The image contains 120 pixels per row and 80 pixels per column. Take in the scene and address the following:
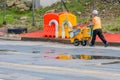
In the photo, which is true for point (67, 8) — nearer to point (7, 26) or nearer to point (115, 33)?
point (7, 26)

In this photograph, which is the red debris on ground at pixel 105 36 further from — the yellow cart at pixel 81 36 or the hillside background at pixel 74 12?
the hillside background at pixel 74 12

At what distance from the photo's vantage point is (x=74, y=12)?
34.7 meters

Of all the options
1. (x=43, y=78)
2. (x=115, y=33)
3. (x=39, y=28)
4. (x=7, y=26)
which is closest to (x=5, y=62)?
(x=43, y=78)

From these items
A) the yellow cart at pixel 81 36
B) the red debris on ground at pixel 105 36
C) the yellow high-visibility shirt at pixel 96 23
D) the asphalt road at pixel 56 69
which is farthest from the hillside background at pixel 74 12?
the asphalt road at pixel 56 69

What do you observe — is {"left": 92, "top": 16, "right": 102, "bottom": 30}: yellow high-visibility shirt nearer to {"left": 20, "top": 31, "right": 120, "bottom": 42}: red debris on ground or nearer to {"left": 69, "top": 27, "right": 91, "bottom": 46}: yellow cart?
{"left": 69, "top": 27, "right": 91, "bottom": 46}: yellow cart

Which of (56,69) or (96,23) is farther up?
(96,23)

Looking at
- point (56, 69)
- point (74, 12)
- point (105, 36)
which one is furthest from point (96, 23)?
point (56, 69)

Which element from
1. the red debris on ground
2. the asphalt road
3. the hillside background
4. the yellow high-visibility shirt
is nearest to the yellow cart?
the yellow high-visibility shirt

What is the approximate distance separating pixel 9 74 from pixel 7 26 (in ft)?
70.2

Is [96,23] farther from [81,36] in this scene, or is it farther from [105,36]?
[105,36]

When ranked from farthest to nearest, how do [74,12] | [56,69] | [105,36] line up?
[74,12]
[105,36]
[56,69]

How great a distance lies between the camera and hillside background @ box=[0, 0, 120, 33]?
32.1 m

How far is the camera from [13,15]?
38000 mm

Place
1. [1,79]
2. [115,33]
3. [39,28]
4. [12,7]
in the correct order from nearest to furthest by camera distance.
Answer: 1. [1,79]
2. [115,33]
3. [39,28]
4. [12,7]
